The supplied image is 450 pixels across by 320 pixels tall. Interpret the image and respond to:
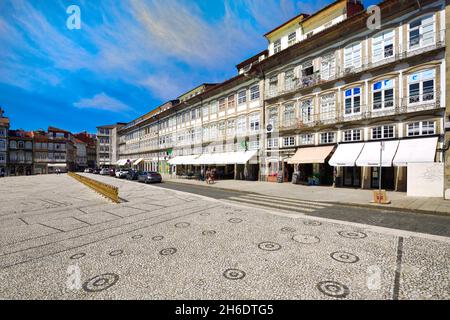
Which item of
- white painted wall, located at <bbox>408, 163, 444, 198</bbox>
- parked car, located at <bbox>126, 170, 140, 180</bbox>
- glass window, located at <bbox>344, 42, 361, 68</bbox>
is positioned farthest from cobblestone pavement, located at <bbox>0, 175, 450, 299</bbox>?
parked car, located at <bbox>126, 170, 140, 180</bbox>

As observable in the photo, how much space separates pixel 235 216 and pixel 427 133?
14.7 m

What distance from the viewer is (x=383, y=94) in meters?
15.2

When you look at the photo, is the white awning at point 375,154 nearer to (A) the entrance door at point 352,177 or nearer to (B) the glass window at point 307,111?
(A) the entrance door at point 352,177

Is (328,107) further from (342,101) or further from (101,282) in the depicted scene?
(101,282)

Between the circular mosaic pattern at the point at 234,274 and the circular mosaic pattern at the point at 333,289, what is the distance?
126cm

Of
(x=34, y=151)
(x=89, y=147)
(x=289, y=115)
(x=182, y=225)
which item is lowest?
(x=182, y=225)

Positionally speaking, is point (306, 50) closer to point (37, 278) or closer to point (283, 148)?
point (283, 148)

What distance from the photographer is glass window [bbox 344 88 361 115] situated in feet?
54.1

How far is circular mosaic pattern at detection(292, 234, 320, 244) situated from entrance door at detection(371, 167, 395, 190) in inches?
543

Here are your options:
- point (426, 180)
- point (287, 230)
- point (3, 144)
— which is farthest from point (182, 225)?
point (3, 144)

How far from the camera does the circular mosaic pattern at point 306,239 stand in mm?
5159

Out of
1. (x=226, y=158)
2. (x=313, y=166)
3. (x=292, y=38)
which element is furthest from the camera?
(x=226, y=158)

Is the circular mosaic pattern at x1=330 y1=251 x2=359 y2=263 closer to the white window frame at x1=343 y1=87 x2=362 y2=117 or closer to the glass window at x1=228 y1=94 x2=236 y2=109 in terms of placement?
the white window frame at x1=343 y1=87 x2=362 y2=117

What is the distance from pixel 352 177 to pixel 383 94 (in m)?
6.81
